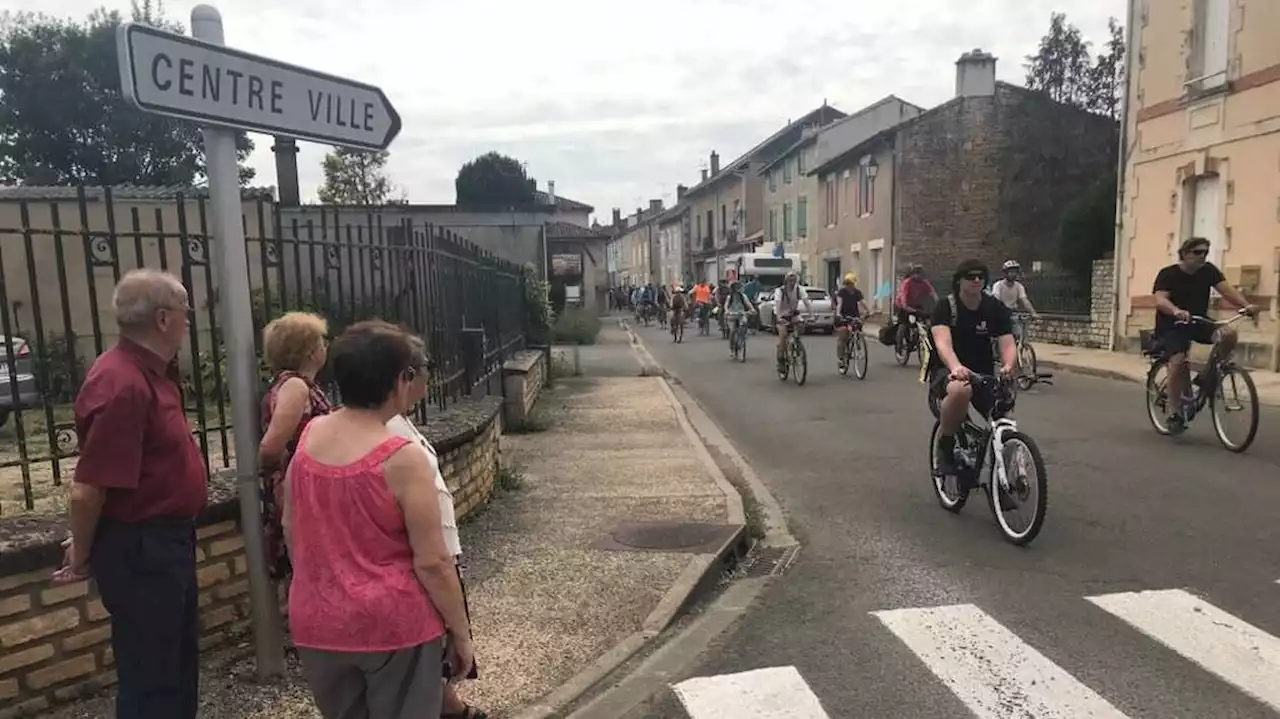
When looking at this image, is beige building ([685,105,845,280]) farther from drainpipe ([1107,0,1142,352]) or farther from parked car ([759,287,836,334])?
drainpipe ([1107,0,1142,352])

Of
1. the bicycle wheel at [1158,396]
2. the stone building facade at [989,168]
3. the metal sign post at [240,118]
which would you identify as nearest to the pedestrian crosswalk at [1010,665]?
the metal sign post at [240,118]

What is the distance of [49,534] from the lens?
3377 mm

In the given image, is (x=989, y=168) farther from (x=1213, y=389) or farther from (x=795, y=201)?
(x=1213, y=389)

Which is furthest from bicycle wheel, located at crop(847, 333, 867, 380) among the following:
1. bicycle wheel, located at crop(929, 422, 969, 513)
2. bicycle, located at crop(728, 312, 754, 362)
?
bicycle wheel, located at crop(929, 422, 969, 513)

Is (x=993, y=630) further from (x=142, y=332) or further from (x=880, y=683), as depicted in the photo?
(x=142, y=332)

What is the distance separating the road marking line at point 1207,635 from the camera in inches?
142

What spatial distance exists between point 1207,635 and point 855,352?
10.4 m

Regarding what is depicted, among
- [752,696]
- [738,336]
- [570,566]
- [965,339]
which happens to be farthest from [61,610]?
[738,336]

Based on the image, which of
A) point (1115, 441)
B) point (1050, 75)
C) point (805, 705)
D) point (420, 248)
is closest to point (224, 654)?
point (805, 705)

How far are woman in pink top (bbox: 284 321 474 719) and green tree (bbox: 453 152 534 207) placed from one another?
52.8 m

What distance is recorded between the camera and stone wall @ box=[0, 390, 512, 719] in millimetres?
3281

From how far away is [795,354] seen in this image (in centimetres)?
1379

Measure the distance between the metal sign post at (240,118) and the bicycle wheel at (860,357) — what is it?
11.3 metres

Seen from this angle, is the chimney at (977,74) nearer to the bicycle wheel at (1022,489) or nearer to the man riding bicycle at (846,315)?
the man riding bicycle at (846,315)
